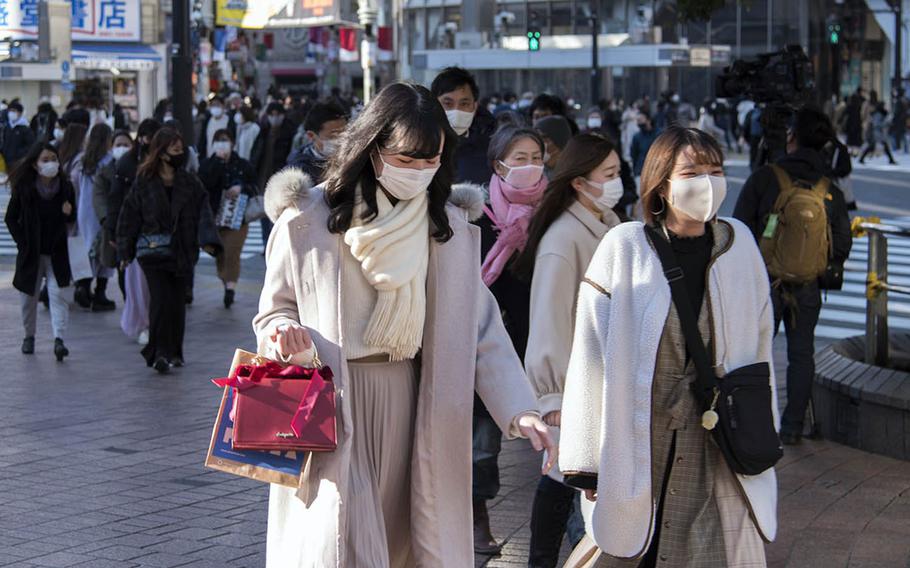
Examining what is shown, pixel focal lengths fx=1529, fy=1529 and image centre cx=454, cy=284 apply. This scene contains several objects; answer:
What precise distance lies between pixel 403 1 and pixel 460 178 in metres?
64.1

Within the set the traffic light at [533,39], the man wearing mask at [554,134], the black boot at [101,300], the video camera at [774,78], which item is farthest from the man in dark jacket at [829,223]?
the traffic light at [533,39]

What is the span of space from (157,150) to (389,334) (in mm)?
7282

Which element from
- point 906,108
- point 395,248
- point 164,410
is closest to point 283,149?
point 164,410

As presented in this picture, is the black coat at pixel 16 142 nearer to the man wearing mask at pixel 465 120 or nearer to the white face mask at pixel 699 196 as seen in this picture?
the man wearing mask at pixel 465 120

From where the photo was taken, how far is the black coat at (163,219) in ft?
35.5

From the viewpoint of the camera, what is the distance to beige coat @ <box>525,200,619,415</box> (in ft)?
17.4

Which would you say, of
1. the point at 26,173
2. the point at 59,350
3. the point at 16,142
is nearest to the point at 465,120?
the point at 59,350

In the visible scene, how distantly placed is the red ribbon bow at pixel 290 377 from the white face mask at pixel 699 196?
3.95 feet

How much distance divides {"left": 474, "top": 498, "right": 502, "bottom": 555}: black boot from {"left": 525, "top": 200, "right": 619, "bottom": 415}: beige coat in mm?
990

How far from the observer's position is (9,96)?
46875 millimetres

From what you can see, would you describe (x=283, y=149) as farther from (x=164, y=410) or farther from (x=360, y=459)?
(x=360, y=459)

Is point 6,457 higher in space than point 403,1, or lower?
lower

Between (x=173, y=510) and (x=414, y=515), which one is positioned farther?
(x=173, y=510)

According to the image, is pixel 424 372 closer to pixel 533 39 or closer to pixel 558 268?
pixel 558 268
